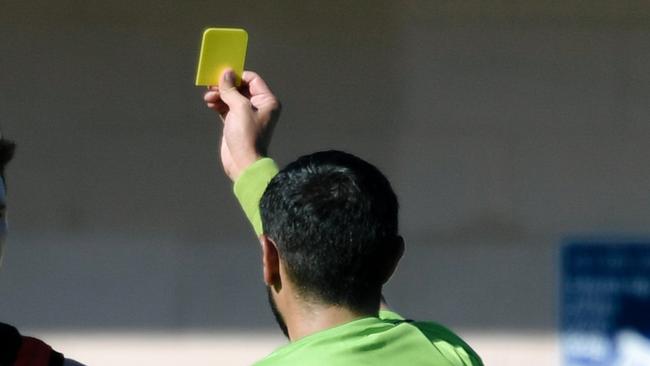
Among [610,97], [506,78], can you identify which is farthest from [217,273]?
[610,97]

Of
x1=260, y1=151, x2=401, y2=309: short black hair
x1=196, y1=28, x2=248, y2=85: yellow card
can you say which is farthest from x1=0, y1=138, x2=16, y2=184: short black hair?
x1=260, y1=151, x2=401, y2=309: short black hair

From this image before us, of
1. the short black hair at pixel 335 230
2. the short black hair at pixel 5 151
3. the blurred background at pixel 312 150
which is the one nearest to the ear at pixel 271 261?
the short black hair at pixel 335 230

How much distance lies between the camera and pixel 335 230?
1.69 metres

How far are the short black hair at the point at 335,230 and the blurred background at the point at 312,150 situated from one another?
2.66 m

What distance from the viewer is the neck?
1.68m

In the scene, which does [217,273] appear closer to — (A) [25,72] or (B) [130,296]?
(B) [130,296]

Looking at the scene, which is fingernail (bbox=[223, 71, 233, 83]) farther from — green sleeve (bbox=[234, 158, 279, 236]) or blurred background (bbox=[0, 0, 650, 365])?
blurred background (bbox=[0, 0, 650, 365])

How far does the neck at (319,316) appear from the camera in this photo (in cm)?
168

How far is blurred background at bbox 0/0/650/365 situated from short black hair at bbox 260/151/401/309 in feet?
8.73

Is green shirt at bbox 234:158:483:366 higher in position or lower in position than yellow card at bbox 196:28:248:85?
lower

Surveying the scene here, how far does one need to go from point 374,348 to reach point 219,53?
635 millimetres

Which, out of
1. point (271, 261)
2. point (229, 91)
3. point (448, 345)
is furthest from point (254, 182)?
point (448, 345)

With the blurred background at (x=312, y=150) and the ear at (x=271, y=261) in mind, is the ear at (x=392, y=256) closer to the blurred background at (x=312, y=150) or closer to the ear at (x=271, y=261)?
the ear at (x=271, y=261)

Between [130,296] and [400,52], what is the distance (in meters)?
1.32
